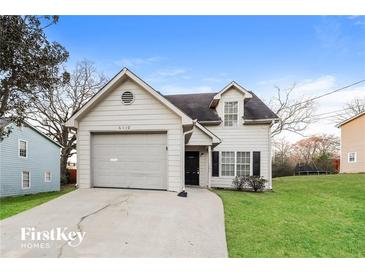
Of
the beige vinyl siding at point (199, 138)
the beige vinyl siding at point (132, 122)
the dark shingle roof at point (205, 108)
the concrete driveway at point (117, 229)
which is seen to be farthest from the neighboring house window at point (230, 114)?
the concrete driveway at point (117, 229)

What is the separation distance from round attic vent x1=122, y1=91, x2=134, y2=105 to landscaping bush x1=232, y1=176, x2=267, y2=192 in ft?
22.6

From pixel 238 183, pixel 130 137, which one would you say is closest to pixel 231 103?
pixel 238 183

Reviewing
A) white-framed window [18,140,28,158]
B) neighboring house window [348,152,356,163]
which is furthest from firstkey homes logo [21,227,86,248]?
neighboring house window [348,152,356,163]

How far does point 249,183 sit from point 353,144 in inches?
536

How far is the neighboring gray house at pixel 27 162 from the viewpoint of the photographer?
1589 centimetres

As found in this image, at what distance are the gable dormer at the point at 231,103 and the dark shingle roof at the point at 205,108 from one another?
358 millimetres

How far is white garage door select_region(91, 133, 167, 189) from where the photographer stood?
820 centimetres

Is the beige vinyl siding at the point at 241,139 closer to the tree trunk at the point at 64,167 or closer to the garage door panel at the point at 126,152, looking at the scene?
the garage door panel at the point at 126,152

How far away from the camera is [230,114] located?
13102 mm

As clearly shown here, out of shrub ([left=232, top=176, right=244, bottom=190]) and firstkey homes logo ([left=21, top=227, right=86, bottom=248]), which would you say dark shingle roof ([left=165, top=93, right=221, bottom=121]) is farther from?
firstkey homes logo ([left=21, top=227, right=86, bottom=248])

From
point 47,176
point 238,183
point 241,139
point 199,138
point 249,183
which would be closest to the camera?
point 199,138

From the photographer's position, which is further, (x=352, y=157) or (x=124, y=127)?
(x=352, y=157)

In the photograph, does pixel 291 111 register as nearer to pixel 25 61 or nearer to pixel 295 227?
pixel 295 227

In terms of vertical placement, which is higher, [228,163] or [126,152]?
[126,152]
